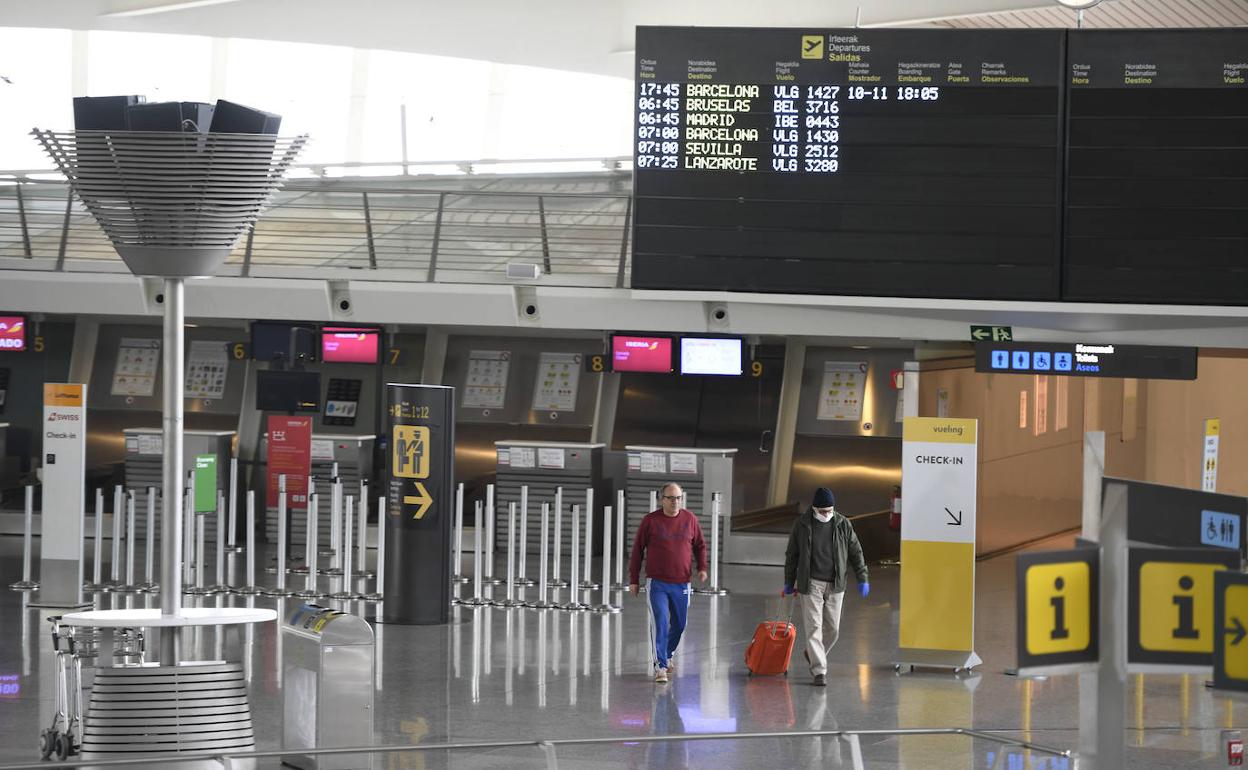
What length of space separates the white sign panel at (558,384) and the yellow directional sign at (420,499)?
7.22 m

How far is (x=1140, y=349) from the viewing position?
15.6m

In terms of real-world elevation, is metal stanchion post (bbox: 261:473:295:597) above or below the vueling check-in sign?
below

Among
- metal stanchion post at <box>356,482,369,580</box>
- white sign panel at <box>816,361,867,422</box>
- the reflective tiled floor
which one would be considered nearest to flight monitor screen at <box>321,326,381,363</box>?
metal stanchion post at <box>356,482,369,580</box>

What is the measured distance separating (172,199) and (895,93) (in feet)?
24.0

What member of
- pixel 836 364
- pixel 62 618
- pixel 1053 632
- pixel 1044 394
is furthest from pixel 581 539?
pixel 1053 632

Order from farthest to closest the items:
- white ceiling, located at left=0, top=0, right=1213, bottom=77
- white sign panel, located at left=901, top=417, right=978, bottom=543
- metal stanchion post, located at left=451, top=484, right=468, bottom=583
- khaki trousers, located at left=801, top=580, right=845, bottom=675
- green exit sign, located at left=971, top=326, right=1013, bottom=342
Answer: white ceiling, located at left=0, top=0, right=1213, bottom=77, metal stanchion post, located at left=451, top=484, right=468, bottom=583, green exit sign, located at left=971, top=326, right=1013, bottom=342, white sign panel, located at left=901, top=417, right=978, bottom=543, khaki trousers, located at left=801, top=580, right=845, bottom=675

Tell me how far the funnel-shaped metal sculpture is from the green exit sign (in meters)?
8.71

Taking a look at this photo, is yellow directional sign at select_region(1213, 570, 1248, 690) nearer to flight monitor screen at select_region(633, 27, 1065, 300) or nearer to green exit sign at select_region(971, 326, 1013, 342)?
flight monitor screen at select_region(633, 27, 1065, 300)

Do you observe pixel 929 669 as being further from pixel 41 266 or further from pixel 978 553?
pixel 41 266

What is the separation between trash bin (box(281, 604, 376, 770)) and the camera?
30.4 feet

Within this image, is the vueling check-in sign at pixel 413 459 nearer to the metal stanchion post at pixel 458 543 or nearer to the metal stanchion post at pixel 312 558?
the metal stanchion post at pixel 458 543

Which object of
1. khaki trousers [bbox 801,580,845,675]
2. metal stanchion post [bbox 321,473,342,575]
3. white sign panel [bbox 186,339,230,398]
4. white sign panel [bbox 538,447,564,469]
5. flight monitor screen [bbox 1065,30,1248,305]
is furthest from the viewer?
white sign panel [bbox 186,339,230,398]

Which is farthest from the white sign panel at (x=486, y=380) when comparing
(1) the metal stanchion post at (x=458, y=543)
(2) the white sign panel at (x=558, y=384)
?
(1) the metal stanchion post at (x=458, y=543)

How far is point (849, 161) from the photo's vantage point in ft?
47.0
